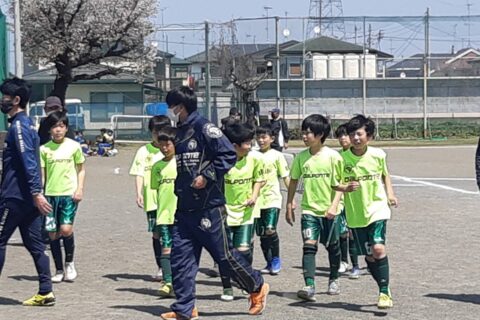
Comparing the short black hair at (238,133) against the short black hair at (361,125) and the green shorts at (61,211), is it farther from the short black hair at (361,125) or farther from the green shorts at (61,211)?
the green shorts at (61,211)

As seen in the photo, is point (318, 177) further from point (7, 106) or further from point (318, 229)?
point (7, 106)

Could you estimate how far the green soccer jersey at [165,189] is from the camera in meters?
8.59

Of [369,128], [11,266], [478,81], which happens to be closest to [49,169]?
[11,266]

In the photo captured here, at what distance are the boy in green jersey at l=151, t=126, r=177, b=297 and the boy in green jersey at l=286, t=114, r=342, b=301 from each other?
111 centimetres

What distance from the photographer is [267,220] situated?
32.6 feet

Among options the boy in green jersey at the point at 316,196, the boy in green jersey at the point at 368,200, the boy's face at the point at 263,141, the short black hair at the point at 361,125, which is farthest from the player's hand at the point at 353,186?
the boy's face at the point at 263,141

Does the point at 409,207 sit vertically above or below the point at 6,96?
below

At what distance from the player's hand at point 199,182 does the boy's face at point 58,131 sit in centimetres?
267

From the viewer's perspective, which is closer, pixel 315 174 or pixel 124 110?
pixel 315 174

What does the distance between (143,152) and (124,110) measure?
40.1 m

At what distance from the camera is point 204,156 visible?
722 cm

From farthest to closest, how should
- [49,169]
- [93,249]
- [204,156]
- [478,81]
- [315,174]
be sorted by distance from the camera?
[478,81]
[93,249]
[49,169]
[315,174]
[204,156]

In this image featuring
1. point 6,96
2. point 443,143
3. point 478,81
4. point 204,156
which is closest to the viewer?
point 204,156

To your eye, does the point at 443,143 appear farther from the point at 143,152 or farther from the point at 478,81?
the point at 143,152
